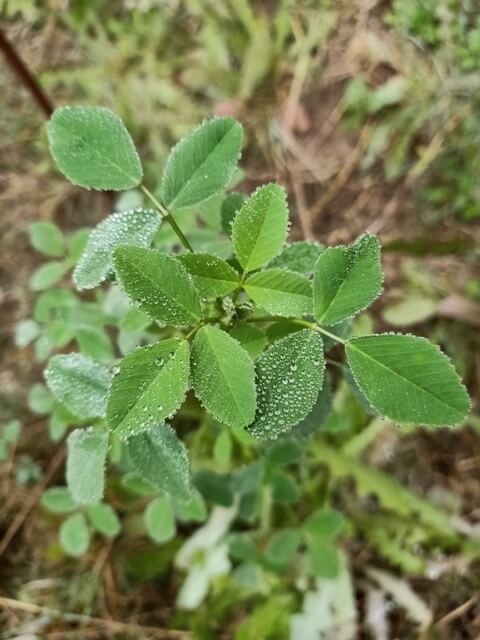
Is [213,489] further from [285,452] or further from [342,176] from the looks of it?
[342,176]

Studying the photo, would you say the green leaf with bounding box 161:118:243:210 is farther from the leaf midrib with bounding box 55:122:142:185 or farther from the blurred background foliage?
the blurred background foliage

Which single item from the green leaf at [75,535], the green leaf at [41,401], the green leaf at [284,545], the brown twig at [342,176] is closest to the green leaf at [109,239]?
the green leaf at [41,401]

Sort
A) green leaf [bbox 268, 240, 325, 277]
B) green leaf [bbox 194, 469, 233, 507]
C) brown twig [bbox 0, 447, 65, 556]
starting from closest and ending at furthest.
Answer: green leaf [bbox 268, 240, 325, 277] < green leaf [bbox 194, 469, 233, 507] < brown twig [bbox 0, 447, 65, 556]

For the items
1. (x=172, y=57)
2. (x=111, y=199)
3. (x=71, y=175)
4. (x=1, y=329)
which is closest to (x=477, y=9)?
(x=172, y=57)

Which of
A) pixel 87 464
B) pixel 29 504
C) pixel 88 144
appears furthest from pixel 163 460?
pixel 29 504

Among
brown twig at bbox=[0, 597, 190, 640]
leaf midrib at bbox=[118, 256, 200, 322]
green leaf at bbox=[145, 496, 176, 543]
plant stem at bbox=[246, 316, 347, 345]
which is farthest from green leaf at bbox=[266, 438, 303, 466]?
brown twig at bbox=[0, 597, 190, 640]

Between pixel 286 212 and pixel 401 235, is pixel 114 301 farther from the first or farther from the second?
pixel 401 235

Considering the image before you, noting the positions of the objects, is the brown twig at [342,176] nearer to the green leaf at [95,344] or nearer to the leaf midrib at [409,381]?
the green leaf at [95,344]
